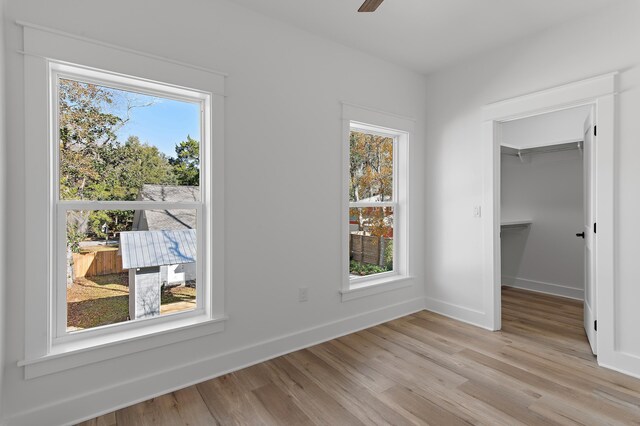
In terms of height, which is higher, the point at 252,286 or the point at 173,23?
the point at 173,23

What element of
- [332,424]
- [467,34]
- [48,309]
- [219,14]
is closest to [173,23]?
[219,14]

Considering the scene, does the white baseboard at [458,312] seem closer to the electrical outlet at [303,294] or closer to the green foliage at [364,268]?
the green foliage at [364,268]

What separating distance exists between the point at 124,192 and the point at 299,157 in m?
1.35

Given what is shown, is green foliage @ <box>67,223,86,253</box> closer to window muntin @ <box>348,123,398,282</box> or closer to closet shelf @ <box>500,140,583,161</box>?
window muntin @ <box>348,123,398,282</box>

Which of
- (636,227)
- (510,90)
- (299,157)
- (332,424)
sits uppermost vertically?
(510,90)

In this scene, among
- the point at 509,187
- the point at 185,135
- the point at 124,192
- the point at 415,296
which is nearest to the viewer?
the point at 124,192

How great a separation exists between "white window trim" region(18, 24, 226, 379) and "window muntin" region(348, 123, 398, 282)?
4.79ft

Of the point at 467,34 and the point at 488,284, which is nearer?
Answer: the point at 467,34

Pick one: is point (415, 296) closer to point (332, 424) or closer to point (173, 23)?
point (332, 424)

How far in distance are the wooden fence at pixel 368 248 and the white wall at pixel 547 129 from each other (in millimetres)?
2333

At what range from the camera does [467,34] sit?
9.71 ft

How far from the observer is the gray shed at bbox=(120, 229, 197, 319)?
2205 mm

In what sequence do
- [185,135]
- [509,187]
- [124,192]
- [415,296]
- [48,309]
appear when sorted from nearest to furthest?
[48,309]
[124,192]
[185,135]
[415,296]
[509,187]

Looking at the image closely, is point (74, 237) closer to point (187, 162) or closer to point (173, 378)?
point (187, 162)
